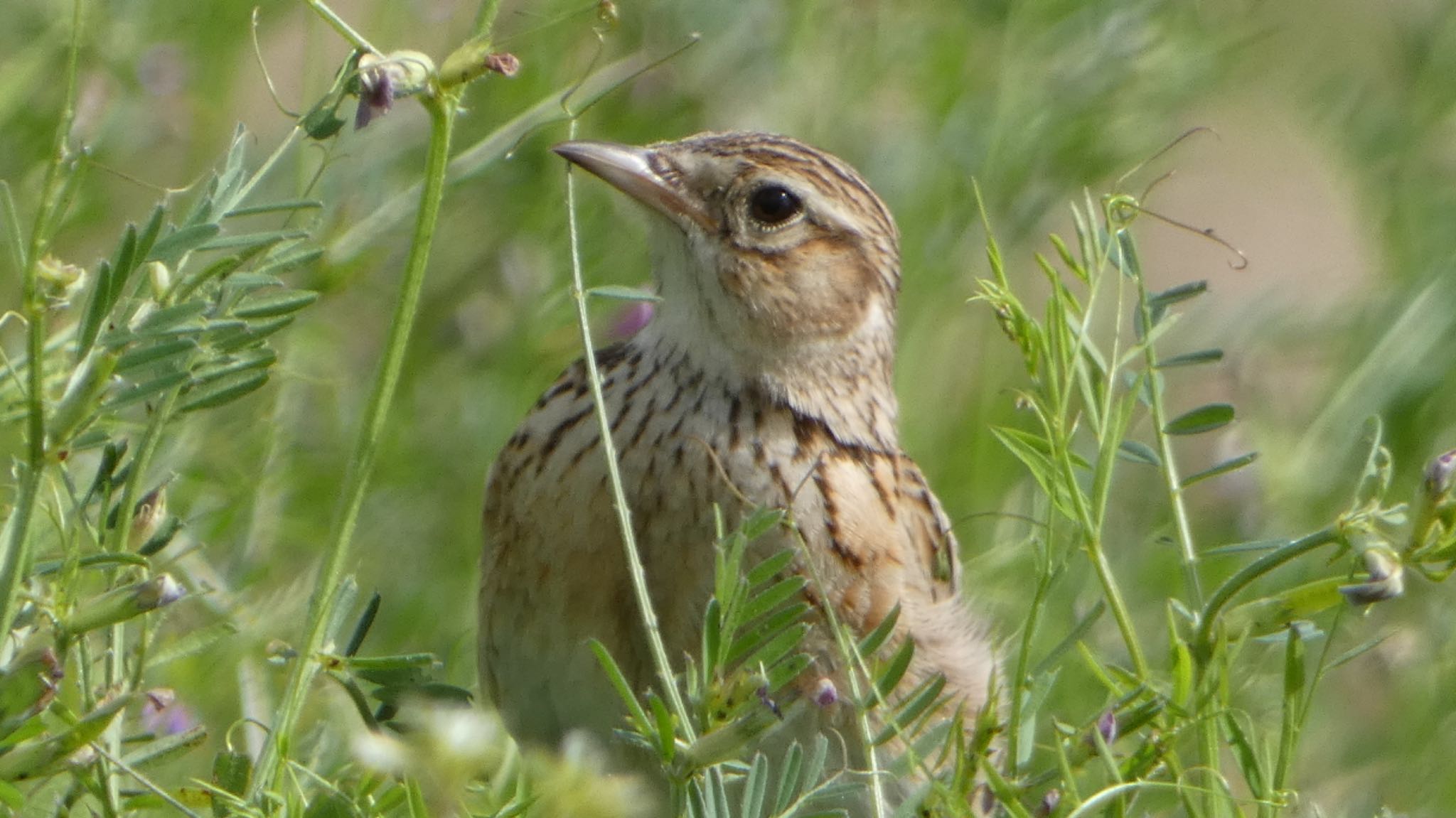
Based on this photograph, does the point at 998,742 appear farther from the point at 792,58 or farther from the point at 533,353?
the point at 792,58

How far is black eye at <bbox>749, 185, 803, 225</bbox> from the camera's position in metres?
4.05

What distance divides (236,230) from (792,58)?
1.36 meters

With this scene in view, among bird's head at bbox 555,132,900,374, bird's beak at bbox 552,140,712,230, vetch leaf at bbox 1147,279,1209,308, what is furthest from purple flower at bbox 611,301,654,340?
vetch leaf at bbox 1147,279,1209,308

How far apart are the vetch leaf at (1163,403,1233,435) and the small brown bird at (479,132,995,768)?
0.85m

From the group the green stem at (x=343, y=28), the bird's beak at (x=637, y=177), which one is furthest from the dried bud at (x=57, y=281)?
the bird's beak at (x=637, y=177)

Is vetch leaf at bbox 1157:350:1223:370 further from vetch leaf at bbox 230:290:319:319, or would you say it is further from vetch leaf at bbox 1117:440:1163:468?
vetch leaf at bbox 230:290:319:319

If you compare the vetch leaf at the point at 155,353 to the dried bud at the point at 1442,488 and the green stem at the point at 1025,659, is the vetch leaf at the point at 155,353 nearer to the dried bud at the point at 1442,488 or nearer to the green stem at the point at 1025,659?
the green stem at the point at 1025,659

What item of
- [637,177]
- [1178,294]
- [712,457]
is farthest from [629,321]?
[1178,294]

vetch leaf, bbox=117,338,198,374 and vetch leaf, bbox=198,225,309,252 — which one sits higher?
vetch leaf, bbox=198,225,309,252

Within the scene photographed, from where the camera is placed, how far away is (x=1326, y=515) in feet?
15.5

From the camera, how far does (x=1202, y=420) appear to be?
2582mm

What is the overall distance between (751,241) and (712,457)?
0.73 m

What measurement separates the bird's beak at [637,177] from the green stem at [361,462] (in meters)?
1.26

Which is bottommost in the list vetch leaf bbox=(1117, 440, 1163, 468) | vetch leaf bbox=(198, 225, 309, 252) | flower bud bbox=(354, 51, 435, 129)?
vetch leaf bbox=(1117, 440, 1163, 468)
